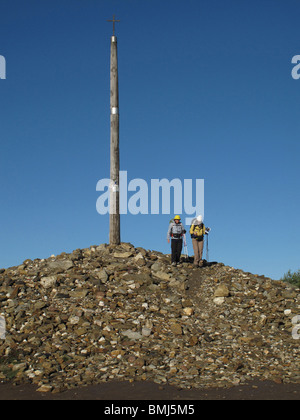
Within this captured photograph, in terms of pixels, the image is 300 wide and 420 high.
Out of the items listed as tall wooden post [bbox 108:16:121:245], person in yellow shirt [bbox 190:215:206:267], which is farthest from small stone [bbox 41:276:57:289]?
person in yellow shirt [bbox 190:215:206:267]

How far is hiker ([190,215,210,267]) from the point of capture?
23188 millimetres

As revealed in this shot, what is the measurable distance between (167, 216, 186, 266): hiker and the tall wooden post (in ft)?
10.1

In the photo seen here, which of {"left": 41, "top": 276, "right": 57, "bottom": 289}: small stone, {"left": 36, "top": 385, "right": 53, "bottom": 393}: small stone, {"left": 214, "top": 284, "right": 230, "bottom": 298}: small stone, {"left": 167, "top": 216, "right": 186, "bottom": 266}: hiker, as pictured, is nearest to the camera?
{"left": 36, "top": 385, "right": 53, "bottom": 393}: small stone

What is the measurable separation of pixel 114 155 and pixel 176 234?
5499 mm

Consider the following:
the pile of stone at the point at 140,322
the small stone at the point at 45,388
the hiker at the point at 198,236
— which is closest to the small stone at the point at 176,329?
the pile of stone at the point at 140,322

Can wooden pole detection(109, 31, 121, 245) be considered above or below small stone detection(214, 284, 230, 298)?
above

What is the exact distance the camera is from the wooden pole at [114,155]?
79.5ft

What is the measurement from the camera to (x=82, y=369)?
14164 mm

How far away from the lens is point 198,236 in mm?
23125

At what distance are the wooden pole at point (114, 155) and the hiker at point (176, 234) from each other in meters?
3.08

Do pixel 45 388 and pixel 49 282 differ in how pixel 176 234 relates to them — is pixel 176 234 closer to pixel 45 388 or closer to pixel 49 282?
pixel 49 282

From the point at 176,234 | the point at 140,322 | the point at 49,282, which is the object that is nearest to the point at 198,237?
the point at 176,234

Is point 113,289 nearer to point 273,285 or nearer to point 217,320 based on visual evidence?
point 217,320

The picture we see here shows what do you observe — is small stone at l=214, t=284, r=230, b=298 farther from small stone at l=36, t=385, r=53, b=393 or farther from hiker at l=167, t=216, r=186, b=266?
small stone at l=36, t=385, r=53, b=393
